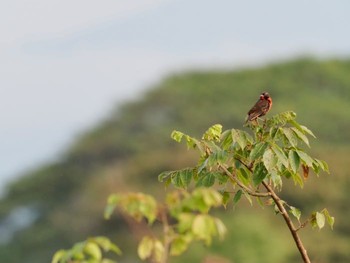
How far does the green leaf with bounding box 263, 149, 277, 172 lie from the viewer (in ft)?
12.2

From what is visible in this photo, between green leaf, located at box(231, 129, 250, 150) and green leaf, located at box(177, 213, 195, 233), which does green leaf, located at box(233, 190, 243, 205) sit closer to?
green leaf, located at box(231, 129, 250, 150)

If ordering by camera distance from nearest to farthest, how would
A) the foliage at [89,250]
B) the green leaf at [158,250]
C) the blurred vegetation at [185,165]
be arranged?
the foliage at [89,250], the green leaf at [158,250], the blurred vegetation at [185,165]

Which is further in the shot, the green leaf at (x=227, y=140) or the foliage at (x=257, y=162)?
the green leaf at (x=227, y=140)

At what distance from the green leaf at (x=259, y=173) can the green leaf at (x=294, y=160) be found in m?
0.08

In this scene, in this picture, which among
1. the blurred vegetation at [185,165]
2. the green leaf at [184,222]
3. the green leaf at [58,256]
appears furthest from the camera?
the blurred vegetation at [185,165]

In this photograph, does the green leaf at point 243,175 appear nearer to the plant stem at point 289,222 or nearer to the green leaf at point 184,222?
the plant stem at point 289,222

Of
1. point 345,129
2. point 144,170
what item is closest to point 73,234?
point 144,170

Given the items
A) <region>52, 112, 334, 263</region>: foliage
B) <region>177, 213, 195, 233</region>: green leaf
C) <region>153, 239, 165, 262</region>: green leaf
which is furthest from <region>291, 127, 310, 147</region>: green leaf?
<region>177, 213, 195, 233</region>: green leaf

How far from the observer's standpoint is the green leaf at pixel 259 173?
12.3 feet

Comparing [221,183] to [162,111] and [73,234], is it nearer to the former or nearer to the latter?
[73,234]

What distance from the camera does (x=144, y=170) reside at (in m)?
41.1

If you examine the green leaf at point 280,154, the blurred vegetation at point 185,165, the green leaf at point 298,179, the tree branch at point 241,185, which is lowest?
the blurred vegetation at point 185,165

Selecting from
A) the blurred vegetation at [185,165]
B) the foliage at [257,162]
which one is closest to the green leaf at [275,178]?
the foliage at [257,162]

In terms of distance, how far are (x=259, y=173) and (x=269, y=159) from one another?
71 millimetres
